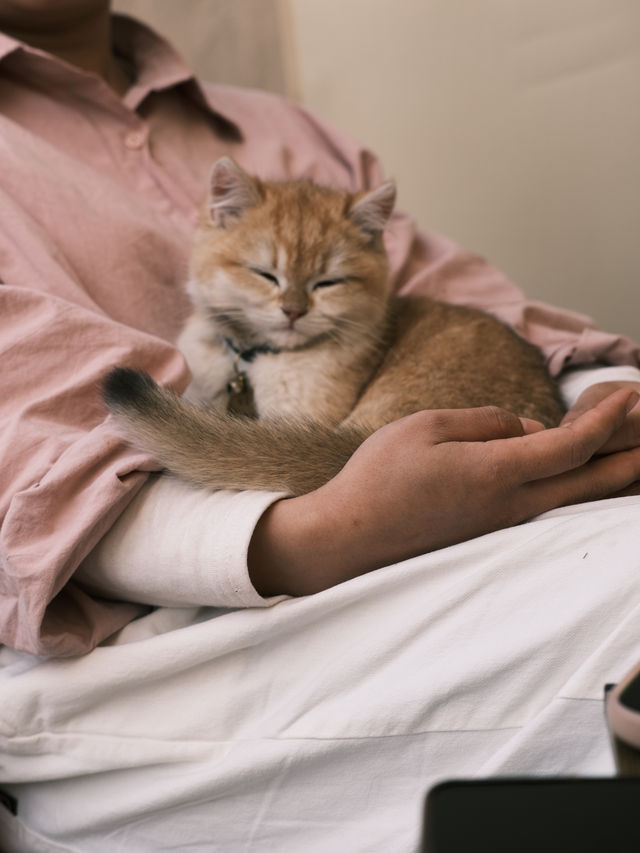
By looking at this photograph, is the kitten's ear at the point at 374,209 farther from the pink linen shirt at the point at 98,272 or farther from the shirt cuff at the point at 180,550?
the shirt cuff at the point at 180,550

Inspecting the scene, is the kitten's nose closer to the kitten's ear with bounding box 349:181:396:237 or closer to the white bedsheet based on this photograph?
the kitten's ear with bounding box 349:181:396:237

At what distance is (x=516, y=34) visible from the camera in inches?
81.7

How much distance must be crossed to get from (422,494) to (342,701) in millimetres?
233

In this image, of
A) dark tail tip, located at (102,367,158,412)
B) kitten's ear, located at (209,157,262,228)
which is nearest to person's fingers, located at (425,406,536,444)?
dark tail tip, located at (102,367,158,412)

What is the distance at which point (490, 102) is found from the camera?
7.15 feet

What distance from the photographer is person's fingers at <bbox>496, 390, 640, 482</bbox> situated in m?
0.90

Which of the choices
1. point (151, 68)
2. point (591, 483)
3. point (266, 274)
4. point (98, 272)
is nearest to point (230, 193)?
point (266, 274)

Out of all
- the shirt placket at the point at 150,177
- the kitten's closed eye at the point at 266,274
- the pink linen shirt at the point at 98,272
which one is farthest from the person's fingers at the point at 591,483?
the shirt placket at the point at 150,177

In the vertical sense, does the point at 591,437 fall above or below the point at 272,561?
above

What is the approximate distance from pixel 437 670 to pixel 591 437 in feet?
1.04

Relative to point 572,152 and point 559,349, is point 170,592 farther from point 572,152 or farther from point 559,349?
point 572,152

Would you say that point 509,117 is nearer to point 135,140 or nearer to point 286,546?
point 135,140

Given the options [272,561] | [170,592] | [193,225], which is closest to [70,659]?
[170,592]

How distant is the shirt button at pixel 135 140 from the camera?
1.49 metres
